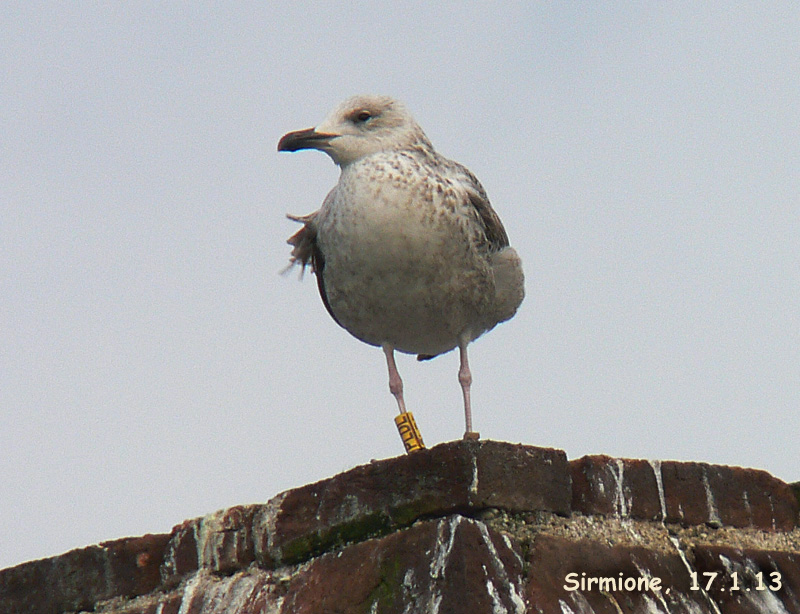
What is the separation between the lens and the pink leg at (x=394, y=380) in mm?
4664

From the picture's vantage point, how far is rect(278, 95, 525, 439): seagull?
14.2ft

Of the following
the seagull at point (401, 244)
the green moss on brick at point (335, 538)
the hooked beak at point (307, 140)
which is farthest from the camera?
the hooked beak at point (307, 140)

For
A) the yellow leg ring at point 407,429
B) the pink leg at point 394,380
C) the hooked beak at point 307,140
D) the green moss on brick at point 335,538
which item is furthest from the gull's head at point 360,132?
the green moss on brick at point 335,538

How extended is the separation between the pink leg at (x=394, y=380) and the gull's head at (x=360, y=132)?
825 millimetres

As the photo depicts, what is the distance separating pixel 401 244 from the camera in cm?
428

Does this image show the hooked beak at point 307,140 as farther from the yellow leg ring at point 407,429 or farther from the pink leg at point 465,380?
the yellow leg ring at point 407,429

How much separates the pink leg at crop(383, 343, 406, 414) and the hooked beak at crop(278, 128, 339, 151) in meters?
0.91

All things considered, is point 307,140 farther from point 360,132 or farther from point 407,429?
point 407,429

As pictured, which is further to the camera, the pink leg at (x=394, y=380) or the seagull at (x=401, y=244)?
the pink leg at (x=394, y=380)

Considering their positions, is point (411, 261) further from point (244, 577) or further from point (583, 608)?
point (583, 608)

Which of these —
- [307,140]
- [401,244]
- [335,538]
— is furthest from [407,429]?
[307,140]

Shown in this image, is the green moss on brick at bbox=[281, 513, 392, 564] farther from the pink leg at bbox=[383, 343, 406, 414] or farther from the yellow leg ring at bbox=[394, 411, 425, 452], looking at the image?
the pink leg at bbox=[383, 343, 406, 414]

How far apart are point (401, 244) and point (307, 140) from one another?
2.74ft

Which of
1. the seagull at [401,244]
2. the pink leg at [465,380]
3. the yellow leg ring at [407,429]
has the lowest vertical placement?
the yellow leg ring at [407,429]
